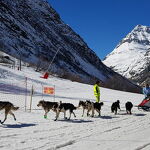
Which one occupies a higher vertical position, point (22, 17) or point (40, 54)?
point (22, 17)

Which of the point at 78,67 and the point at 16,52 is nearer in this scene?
the point at 16,52

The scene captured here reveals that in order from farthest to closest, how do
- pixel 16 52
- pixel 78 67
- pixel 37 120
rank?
pixel 78 67
pixel 16 52
pixel 37 120

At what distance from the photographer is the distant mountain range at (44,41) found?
11969 centimetres

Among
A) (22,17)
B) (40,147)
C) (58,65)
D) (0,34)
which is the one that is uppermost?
(22,17)

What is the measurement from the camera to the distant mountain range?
120m

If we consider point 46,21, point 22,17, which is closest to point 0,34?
point 22,17

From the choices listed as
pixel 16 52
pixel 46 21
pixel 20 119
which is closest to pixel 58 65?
pixel 16 52

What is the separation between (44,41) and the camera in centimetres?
14288

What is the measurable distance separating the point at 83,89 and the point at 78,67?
95.7 meters

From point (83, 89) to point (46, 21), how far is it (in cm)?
13252

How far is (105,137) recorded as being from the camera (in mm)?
10984

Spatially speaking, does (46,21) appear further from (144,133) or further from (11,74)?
(144,133)

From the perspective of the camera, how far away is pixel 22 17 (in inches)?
5896

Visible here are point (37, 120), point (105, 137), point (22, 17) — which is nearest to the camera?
point (105, 137)
